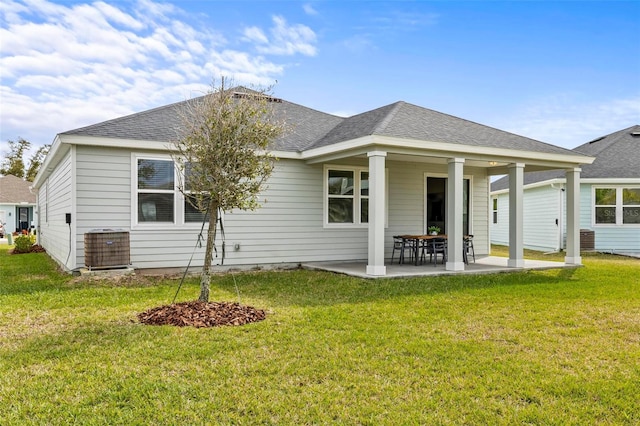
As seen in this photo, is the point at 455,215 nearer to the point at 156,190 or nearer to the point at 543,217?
the point at 156,190

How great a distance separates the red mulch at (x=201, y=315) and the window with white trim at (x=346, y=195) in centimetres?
539

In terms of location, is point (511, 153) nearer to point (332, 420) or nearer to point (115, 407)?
point (332, 420)

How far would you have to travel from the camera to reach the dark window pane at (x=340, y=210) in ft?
36.4

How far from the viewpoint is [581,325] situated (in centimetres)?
545

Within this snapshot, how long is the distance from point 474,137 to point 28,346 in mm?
8957

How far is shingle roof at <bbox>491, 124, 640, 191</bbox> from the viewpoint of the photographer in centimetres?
1611

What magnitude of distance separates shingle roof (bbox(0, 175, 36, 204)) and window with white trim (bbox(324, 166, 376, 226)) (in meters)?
27.3

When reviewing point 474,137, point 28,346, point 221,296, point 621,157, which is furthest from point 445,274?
point 621,157

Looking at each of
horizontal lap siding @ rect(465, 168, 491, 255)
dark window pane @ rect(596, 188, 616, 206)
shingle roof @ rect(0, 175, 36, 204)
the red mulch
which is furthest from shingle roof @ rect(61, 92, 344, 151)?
shingle roof @ rect(0, 175, 36, 204)

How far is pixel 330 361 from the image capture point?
400 cm

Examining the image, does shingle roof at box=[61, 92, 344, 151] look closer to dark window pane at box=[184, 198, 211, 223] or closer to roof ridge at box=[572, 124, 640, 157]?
dark window pane at box=[184, 198, 211, 223]

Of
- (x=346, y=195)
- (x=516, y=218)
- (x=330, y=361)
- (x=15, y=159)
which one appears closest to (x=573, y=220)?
(x=516, y=218)

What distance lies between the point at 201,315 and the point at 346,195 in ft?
20.6

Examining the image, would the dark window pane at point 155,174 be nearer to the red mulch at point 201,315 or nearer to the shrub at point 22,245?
the red mulch at point 201,315
